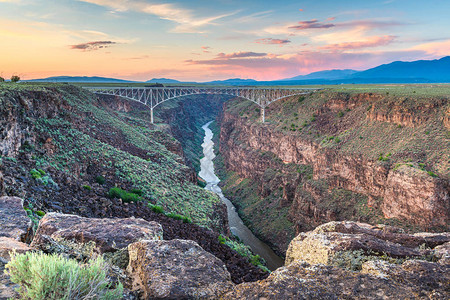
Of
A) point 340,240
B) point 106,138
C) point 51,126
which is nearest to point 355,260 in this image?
point 340,240

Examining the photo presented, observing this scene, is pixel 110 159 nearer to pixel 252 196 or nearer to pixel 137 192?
pixel 137 192

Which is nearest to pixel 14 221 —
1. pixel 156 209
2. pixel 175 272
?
pixel 175 272

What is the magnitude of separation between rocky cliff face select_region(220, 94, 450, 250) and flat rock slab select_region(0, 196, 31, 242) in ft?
134

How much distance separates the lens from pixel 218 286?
7566 millimetres

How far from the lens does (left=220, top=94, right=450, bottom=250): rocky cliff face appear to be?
38.2m

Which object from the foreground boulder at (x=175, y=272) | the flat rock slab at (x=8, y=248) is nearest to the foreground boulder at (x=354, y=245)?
the foreground boulder at (x=175, y=272)

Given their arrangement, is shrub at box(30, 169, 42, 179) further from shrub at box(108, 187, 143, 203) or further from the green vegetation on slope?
shrub at box(108, 187, 143, 203)

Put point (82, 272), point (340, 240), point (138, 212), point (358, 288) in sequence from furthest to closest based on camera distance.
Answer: point (138, 212) → point (340, 240) → point (358, 288) → point (82, 272)

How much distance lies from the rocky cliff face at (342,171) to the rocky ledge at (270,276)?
30.6 metres

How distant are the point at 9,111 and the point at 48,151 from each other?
438 cm

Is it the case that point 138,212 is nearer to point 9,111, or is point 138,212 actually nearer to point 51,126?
point 9,111

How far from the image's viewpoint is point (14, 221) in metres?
11.8

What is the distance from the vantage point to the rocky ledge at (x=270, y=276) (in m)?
6.69

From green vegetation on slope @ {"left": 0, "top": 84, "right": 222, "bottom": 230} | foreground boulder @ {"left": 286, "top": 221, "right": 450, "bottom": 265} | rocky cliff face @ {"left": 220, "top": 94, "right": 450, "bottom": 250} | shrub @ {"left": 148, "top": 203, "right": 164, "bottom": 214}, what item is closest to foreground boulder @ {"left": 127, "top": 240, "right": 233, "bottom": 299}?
foreground boulder @ {"left": 286, "top": 221, "right": 450, "bottom": 265}
